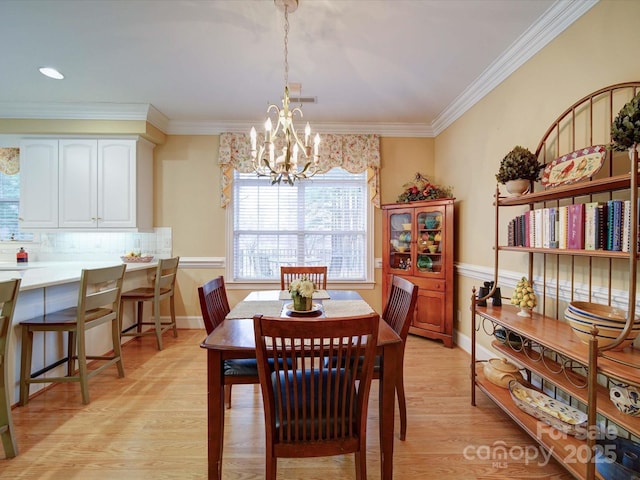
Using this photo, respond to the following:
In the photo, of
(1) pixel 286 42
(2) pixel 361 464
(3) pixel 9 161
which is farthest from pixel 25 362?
(3) pixel 9 161

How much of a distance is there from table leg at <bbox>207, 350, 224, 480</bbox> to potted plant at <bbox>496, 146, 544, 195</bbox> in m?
2.08

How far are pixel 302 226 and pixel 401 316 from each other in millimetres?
2293

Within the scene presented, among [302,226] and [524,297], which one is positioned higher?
[302,226]

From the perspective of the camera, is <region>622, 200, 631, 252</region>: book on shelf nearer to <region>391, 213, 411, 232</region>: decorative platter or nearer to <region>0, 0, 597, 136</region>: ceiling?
<region>0, 0, 597, 136</region>: ceiling

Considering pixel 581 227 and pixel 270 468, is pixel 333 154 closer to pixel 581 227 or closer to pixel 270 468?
pixel 581 227

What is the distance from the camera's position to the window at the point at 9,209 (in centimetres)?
373

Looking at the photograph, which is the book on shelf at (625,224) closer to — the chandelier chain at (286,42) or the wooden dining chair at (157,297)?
the chandelier chain at (286,42)

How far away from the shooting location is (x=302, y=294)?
1.67 m

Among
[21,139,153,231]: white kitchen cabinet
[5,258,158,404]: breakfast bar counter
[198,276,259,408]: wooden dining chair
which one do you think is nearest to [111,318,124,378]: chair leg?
[5,258,158,404]: breakfast bar counter

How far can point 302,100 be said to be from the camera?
3086 millimetres

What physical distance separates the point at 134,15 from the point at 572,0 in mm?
2778

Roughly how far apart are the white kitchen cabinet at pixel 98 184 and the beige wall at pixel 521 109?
374cm

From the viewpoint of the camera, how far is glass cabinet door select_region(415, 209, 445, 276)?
3.23 m

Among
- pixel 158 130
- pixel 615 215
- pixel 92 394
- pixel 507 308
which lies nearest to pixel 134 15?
pixel 158 130
